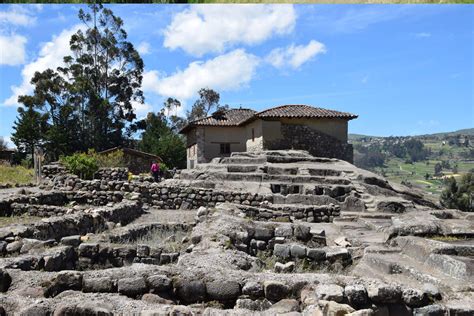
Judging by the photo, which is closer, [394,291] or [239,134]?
[394,291]

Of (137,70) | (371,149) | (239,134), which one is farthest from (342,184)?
(371,149)

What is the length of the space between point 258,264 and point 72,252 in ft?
9.23

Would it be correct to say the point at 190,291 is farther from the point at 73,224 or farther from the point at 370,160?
the point at 370,160

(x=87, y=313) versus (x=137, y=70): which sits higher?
(x=137, y=70)

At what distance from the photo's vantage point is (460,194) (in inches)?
1800

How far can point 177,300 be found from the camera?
16.2 ft

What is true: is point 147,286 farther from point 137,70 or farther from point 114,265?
point 137,70

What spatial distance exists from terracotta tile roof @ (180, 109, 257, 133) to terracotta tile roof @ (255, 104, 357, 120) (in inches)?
184

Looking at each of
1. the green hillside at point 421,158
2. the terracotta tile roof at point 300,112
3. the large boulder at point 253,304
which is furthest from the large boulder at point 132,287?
the green hillside at point 421,158

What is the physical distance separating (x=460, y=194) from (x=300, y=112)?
26096 mm

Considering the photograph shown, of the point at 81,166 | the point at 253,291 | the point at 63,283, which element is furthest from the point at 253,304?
the point at 81,166

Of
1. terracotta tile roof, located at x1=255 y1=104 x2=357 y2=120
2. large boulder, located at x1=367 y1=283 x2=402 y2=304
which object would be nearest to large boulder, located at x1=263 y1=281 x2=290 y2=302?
large boulder, located at x1=367 y1=283 x2=402 y2=304

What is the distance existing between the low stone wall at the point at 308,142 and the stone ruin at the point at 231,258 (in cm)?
1193

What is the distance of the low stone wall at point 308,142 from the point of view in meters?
27.2
